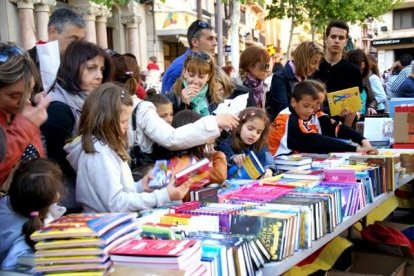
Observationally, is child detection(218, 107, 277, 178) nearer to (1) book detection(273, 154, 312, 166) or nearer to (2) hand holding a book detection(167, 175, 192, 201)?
(1) book detection(273, 154, 312, 166)

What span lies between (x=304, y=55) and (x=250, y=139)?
1.42 m

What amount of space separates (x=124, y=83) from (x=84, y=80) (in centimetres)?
57

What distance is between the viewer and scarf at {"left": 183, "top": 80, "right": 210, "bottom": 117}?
3.72 metres

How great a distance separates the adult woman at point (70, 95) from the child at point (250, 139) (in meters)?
1.17

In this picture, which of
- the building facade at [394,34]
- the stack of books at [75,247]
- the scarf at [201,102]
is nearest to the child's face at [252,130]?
the scarf at [201,102]

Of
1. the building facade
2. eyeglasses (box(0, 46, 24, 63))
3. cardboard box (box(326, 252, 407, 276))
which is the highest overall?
the building facade

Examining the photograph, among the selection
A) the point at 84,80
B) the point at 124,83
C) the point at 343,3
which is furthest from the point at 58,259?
the point at 343,3

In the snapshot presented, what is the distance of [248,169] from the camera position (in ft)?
11.0

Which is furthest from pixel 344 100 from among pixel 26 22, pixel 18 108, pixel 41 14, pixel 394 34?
pixel 394 34

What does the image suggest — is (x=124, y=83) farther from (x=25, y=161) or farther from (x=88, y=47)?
(x=25, y=161)

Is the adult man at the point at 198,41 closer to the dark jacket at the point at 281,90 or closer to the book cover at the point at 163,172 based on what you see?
the dark jacket at the point at 281,90

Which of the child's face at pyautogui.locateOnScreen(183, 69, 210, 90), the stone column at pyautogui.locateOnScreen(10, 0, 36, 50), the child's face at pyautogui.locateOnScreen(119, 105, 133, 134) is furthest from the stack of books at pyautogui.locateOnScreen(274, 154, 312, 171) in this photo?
the stone column at pyautogui.locateOnScreen(10, 0, 36, 50)

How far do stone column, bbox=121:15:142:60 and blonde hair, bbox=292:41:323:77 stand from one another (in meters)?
12.3

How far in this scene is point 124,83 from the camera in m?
3.12
